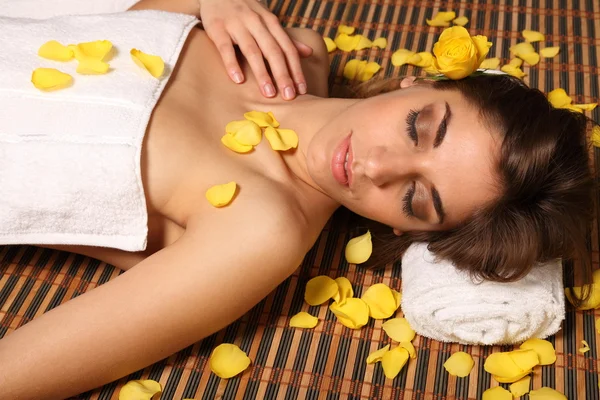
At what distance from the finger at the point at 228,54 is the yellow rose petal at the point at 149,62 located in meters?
0.18

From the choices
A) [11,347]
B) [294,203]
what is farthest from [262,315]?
[11,347]

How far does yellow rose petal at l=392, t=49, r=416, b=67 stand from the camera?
79.9 inches

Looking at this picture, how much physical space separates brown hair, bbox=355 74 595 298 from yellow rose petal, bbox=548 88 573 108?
505 mm

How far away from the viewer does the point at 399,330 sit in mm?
1467

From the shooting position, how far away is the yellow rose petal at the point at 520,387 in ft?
4.53

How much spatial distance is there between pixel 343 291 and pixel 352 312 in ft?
0.20

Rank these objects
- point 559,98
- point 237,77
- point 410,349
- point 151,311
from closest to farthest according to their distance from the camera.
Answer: point 151,311
point 410,349
point 237,77
point 559,98

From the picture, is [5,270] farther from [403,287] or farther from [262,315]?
[403,287]

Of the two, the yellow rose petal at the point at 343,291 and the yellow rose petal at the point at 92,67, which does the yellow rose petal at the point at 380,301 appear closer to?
the yellow rose petal at the point at 343,291

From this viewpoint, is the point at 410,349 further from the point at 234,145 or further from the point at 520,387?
the point at 234,145

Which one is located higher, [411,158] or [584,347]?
[411,158]

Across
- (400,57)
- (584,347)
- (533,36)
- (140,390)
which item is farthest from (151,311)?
(533,36)

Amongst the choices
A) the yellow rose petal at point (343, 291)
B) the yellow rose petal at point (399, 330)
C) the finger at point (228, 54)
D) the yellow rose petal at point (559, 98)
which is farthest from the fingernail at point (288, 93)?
the yellow rose petal at point (559, 98)

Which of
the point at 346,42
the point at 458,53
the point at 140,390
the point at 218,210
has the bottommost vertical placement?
the point at 140,390
